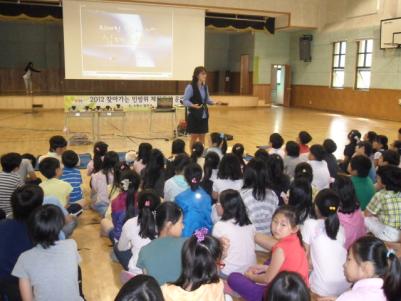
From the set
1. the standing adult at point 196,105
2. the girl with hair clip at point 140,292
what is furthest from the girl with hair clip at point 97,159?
the girl with hair clip at point 140,292

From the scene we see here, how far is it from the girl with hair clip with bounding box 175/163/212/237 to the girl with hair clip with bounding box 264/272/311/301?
1.53 m

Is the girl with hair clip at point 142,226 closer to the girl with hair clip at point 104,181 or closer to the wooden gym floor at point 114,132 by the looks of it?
the wooden gym floor at point 114,132

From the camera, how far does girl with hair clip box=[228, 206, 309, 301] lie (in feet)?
6.57

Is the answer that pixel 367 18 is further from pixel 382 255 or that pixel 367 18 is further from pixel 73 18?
pixel 382 255

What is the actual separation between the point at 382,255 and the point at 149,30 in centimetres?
1095

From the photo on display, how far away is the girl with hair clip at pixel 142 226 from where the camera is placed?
220cm

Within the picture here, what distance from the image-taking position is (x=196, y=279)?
147 centimetres

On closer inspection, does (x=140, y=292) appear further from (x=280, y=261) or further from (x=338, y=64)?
(x=338, y=64)

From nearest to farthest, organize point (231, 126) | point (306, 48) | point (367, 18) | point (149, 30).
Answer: point (231, 126), point (149, 30), point (367, 18), point (306, 48)

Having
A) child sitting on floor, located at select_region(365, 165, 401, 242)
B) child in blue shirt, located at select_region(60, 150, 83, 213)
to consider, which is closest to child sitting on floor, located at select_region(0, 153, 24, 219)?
child in blue shirt, located at select_region(60, 150, 83, 213)

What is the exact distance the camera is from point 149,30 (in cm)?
1164

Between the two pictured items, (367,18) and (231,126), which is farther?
(367,18)

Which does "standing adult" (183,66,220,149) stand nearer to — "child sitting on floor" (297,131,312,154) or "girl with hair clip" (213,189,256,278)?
"child sitting on floor" (297,131,312,154)

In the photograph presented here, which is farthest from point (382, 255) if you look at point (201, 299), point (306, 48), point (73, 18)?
point (306, 48)
